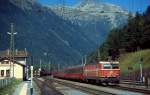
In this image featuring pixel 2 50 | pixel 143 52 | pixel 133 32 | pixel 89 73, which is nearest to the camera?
pixel 89 73

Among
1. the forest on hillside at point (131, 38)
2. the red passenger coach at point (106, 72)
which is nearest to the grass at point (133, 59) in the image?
the forest on hillside at point (131, 38)

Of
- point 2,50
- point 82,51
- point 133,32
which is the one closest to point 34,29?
point 2,50

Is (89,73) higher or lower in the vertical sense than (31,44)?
lower

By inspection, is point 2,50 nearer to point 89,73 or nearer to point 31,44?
point 31,44

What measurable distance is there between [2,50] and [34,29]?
13775 millimetres

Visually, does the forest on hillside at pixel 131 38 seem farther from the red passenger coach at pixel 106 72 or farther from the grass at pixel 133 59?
the red passenger coach at pixel 106 72

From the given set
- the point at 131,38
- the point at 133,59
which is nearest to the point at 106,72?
the point at 133,59

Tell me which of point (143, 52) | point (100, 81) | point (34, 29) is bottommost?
point (100, 81)

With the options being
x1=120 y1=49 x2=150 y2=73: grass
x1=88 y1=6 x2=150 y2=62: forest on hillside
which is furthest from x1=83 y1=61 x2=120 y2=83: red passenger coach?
A: x1=88 y1=6 x2=150 y2=62: forest on hillside

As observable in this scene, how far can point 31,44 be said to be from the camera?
195625 mm

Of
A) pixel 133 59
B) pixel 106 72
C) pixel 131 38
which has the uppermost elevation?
pixel 131 38

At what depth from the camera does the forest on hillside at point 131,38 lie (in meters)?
139

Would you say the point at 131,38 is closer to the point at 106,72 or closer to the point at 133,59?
the point at 133,59

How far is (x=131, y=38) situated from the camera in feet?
477
